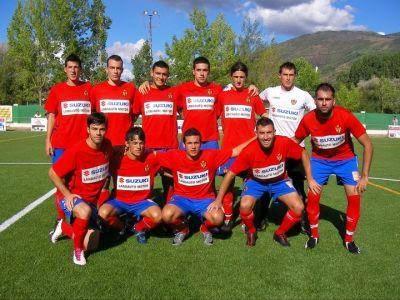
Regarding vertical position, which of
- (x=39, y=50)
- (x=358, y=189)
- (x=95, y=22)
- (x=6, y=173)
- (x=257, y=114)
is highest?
(x=95, y=22)

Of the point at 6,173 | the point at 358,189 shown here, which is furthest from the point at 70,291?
the point at 6,173

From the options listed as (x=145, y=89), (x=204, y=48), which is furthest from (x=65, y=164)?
(x=204, y=48)

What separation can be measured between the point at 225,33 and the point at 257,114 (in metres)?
30.3

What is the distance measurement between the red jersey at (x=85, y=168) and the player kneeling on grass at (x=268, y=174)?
1327 millimetres

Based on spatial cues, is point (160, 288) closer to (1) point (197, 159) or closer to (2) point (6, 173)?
(1) point (197, 159)

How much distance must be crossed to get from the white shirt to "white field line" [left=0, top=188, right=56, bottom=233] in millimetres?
3729

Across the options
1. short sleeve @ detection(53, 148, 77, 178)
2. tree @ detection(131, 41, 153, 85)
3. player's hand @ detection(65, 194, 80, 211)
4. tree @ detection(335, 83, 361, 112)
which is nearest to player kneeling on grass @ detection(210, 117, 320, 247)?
player's hand @ detection(65, 194, 80, 211)

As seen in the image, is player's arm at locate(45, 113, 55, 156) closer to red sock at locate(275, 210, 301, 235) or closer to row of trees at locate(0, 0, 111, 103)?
red sock at locate(275, 210, 301, 235)

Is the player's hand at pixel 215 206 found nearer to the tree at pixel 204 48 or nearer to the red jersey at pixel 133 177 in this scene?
the red jersey at pixel 133 177

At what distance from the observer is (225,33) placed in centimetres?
3491

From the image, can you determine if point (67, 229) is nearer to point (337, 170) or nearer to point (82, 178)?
point (82, 178)

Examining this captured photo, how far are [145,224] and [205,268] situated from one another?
1.13m

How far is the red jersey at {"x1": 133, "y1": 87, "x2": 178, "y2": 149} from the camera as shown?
5.63 m

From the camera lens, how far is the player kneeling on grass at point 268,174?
4.93 metres
